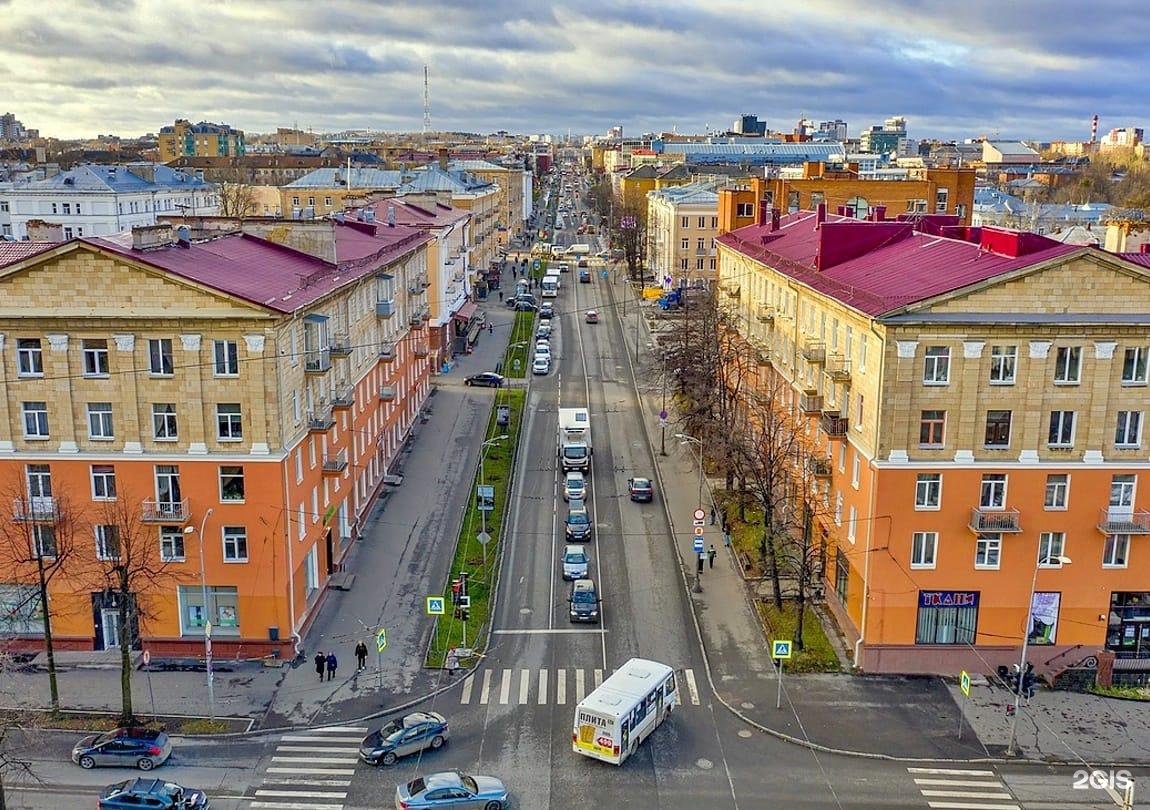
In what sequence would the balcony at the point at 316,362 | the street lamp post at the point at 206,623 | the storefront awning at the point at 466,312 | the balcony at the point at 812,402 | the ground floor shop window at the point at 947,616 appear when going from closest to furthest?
1. the street lamp post at the point at 206,623
2. the ground floor shop window at the point at 947,616
3. the balcony at the point at 316,362
4. the balcony at the point at 812,402
5. the storefront awning at the point at 466,312

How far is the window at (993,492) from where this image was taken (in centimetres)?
3825

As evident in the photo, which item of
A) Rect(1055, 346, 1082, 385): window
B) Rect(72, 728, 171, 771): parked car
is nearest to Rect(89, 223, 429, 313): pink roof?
Rect(72, 728, 171, 771): parked car

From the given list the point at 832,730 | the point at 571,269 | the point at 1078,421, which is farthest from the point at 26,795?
the point at 571,269

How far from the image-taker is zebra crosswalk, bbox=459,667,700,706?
37.2m

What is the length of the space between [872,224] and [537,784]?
108 feet

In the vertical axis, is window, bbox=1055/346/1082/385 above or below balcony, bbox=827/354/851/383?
above

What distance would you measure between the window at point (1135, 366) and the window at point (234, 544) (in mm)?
34320

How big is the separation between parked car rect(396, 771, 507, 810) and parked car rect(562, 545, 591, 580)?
1767 centimetres

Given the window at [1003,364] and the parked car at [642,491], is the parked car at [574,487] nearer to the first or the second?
the parked car at [642,491]

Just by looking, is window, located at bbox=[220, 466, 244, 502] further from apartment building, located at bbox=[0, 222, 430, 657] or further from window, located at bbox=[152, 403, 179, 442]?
window, located at bbox=[152, 403, 179, 442]

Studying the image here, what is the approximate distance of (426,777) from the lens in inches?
1205

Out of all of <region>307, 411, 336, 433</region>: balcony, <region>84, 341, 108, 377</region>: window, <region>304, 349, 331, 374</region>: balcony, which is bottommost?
<region>307, 411, 336, 433</region>: balcony

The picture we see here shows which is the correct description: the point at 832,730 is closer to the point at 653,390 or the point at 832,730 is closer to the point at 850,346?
the point at 850,346

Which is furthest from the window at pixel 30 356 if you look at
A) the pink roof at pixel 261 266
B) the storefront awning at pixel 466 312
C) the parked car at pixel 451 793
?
the storefront awning at pixel 466 312
